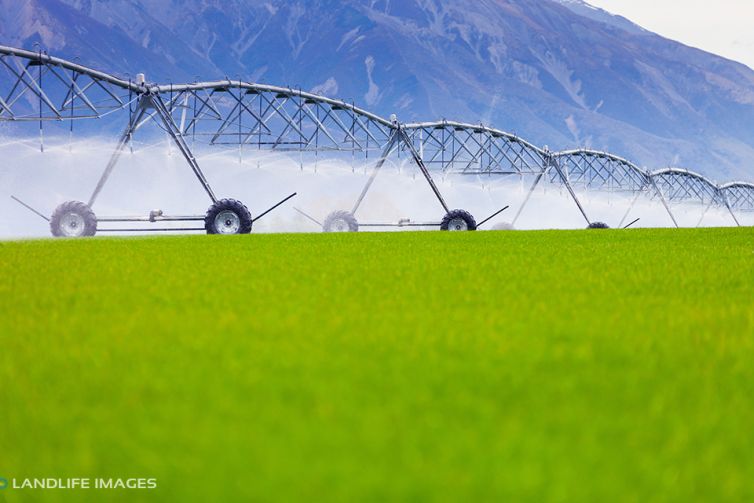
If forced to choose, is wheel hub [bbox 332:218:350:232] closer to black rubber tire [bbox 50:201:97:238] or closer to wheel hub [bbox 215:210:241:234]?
wheel hub [bbox 215:210:241:234]

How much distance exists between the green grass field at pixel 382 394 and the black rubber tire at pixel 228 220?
25883mm

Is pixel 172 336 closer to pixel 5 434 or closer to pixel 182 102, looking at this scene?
pixel 5 434

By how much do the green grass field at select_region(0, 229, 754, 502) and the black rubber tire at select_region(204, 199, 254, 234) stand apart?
2588 cm

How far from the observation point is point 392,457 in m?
2.87

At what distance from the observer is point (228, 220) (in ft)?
111

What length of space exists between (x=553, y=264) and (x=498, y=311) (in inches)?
211

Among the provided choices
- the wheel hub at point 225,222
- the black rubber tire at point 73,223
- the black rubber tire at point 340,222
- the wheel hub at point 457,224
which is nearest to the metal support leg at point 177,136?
the wheel hub at point 225,222

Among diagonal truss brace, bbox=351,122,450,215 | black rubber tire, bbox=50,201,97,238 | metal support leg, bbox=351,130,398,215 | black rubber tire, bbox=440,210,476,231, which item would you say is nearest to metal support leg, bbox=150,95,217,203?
black rubber tire, bbox=50,201,97,238

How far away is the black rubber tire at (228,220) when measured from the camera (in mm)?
33594

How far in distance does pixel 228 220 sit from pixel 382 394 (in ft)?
100

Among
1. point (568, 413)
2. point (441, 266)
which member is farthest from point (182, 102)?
point (568, 413)

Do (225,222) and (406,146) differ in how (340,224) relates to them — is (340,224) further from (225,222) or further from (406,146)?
(225,222)

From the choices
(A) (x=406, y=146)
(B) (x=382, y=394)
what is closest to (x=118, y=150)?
(A) (x=406, y=146)

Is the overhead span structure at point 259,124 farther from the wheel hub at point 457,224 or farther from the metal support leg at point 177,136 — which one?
the wheel hub at point 457,224
